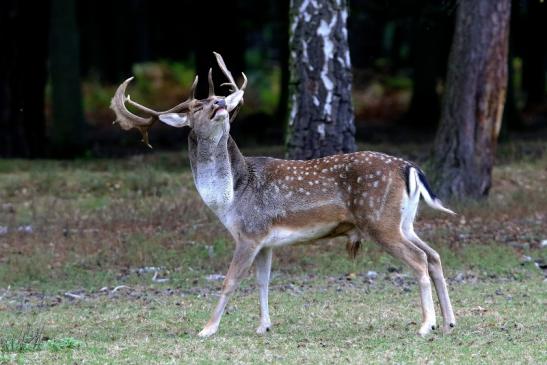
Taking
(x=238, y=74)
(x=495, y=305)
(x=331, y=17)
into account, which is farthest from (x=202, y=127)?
(x=238, y=74)

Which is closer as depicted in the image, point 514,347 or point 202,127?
point 514,347

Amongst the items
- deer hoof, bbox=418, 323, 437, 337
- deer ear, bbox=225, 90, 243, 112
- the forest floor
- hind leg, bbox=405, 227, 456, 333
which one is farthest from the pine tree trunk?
deer hoof, bbox=418, 323, 437, 337

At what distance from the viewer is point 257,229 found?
30.0 ft

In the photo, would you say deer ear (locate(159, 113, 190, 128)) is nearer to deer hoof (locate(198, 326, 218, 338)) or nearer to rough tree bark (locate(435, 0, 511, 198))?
deer hoof (locate(198, 326, 218, 338))

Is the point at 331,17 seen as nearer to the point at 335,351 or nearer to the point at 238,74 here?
the point at 335,351

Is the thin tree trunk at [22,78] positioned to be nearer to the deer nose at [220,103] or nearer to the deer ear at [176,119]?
the deer ear at [176,119]

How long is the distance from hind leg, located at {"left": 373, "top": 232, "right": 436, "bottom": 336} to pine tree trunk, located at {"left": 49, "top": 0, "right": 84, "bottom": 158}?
12.4 meters

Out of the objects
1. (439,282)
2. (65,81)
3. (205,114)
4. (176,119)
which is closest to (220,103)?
(205,114)

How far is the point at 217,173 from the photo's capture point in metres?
9.38

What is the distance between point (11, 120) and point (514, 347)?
44.7ft

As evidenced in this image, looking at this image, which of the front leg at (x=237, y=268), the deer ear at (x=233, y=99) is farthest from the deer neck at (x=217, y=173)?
the front leg at (x=237, y=268)

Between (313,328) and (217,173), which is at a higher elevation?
(217,173)

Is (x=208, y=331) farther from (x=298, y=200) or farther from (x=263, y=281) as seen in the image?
(x=298, y=200)

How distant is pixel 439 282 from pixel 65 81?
13.0 metres
